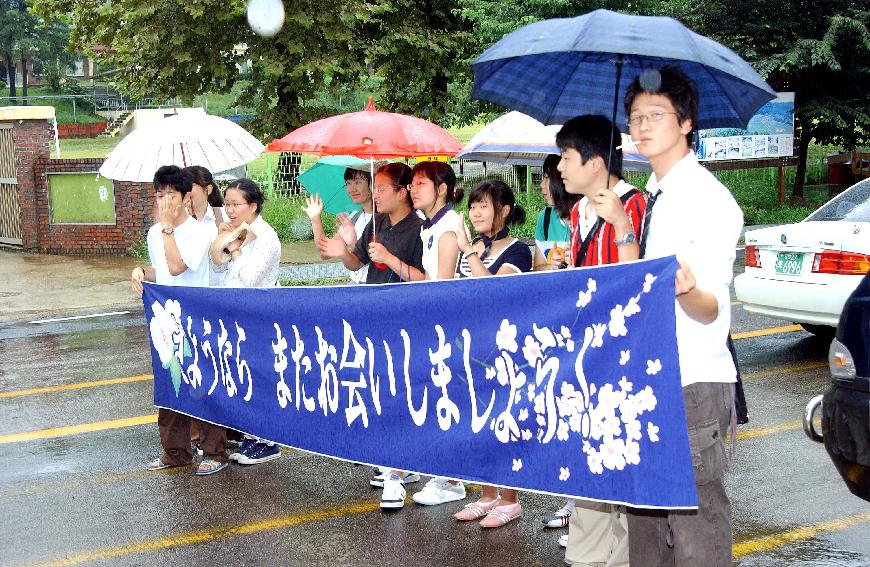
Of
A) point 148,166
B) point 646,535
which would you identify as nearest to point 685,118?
point 646,535

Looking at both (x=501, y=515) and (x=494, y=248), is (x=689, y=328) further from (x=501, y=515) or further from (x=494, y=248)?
(x=501, y=515)

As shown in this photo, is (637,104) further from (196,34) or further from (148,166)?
(196,34)

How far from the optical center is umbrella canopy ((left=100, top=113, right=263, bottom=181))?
7.71m

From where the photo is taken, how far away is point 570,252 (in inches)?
184

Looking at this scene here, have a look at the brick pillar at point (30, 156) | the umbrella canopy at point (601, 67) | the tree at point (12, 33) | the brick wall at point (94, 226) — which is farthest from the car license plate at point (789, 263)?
the tree at point (12, 33)

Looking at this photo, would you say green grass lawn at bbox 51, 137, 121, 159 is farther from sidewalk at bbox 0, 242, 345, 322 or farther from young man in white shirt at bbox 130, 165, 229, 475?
young man in white shirt at bbox 130, 165, 229, 475

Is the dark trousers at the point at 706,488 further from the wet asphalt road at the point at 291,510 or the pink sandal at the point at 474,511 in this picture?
the pink sandal at the point at 474,511

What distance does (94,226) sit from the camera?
19094mm

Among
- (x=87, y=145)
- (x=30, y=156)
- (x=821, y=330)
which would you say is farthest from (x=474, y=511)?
(x=87, y=145)

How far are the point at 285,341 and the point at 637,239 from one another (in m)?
Result: 2.62

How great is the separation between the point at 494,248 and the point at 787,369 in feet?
14.2

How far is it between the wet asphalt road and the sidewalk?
19.0 feet

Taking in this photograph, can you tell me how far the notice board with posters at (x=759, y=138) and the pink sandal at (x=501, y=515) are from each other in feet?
51.0

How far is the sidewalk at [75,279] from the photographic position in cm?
1442
